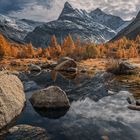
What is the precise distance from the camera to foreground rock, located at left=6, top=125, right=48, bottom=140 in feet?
70.1

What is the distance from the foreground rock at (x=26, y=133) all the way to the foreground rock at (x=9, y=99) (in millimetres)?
1725

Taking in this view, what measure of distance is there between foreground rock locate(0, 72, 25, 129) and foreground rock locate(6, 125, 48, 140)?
1.73 metres

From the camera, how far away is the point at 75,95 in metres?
39.6

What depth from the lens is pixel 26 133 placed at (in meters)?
22.0

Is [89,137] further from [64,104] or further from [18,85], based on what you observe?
[18,85]

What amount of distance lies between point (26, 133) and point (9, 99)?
5.23 meters

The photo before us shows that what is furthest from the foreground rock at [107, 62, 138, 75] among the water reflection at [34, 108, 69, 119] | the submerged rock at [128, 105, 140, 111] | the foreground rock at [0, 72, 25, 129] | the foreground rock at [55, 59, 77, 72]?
the foreground rock at [0, 72, 25, 129]

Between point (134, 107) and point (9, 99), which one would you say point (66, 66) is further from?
point (9, 99)

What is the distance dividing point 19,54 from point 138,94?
394ft

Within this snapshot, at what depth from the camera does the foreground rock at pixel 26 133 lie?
21.4 metres

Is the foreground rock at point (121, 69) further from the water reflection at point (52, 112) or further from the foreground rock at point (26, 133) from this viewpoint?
the foreground rock at point (26, 133)

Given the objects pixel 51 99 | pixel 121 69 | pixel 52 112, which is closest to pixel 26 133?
pixel 52 112

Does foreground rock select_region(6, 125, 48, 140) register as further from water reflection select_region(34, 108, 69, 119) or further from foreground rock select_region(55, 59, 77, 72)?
foreground rock select_region(55, 59, 77, 72)

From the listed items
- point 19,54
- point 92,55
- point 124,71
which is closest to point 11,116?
point 124,71
